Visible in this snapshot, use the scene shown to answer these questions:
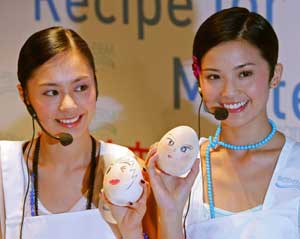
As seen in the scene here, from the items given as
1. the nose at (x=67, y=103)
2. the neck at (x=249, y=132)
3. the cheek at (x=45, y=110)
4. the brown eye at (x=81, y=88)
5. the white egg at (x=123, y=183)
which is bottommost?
the white egg at (x=123, y=183)

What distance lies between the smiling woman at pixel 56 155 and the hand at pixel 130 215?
0.11 m

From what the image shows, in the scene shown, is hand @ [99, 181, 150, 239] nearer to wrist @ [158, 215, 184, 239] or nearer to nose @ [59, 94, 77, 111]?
wrist @ [158, 215, 184, 239]

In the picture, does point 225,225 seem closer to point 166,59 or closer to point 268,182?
point 268,182

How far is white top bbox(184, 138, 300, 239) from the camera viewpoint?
1429mm

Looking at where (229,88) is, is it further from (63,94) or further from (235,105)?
(63,94)

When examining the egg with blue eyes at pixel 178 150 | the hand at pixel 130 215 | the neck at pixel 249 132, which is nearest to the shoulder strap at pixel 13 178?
the hand at pixel 130 215

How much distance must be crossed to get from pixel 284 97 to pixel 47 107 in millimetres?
694

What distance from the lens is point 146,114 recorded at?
2.10m

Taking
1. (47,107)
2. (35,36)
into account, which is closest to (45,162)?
(47,107)

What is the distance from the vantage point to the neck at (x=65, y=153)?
63.2 inches

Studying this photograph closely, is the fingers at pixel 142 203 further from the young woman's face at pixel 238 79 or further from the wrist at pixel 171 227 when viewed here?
the young woman's face at pixel 238 79

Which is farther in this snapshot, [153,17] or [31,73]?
[153,17]

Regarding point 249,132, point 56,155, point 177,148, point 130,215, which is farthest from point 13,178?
point 249,132

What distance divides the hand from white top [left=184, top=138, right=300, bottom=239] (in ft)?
0.43
